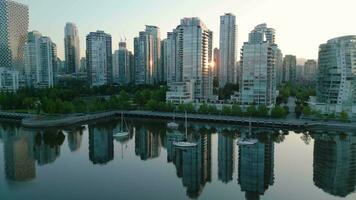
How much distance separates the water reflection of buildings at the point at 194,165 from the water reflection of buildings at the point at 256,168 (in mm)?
2428

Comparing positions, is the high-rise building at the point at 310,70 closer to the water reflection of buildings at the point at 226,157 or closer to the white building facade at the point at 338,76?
the white building facade at the point at 338,76

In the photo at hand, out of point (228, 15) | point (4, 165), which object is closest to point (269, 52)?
point (228, 15)

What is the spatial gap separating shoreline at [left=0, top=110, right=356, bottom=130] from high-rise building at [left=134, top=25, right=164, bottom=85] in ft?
124

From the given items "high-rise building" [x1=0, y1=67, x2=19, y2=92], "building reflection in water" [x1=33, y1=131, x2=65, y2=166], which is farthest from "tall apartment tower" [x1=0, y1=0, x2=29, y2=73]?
"building reflection in water" [x1=33, y1=131, x2=65, y2=166]

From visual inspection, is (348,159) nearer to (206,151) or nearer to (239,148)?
(239,148)

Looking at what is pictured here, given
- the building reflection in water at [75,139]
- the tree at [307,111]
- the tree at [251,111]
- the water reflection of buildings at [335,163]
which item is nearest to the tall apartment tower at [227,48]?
the tree at [251,111]

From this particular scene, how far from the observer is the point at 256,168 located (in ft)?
75.8

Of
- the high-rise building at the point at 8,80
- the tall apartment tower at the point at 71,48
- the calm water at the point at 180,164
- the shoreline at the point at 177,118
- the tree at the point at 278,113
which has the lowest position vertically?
the calm water at the point at 180,164

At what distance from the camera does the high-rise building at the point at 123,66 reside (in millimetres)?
91875

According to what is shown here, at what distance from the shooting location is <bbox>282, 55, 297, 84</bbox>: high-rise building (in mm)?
102312

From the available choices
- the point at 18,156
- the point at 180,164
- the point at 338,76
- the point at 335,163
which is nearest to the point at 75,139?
the point at 18,156

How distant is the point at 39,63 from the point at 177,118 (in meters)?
53.0

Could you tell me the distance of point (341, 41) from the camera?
46.4 m

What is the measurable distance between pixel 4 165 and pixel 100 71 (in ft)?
202
